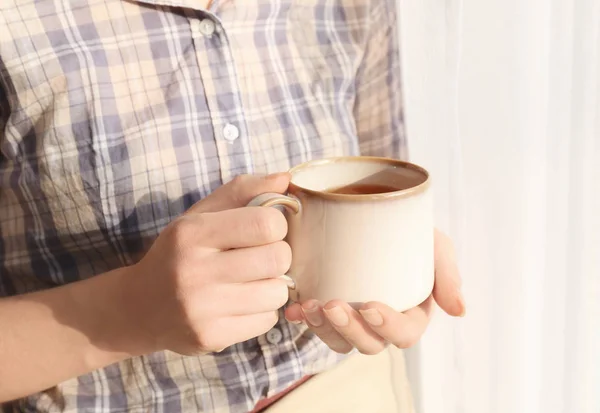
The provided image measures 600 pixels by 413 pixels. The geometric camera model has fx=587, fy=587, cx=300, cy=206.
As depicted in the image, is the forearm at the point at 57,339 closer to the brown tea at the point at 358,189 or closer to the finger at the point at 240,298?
the finger at the point at 240,298

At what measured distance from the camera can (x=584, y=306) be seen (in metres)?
0.87

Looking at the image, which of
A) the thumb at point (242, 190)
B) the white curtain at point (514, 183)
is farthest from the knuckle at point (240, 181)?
the white curtain at point (514, 183)

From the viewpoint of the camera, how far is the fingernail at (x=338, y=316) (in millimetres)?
481

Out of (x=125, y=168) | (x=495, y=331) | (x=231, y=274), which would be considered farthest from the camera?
(x=495, y=331)

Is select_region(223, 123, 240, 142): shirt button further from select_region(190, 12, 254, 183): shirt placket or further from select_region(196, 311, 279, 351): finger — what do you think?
select_region(196, 311, 279, 351): finger

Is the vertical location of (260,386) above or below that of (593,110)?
below

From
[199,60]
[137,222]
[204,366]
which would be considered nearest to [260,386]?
[204,366]

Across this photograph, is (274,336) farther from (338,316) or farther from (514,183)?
(514,183)

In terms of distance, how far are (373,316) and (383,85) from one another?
0.37 m

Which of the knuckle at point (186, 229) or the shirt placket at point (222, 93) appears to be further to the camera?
the shirt placket at point (222, 93)

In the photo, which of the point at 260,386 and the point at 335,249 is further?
the point at 260,386

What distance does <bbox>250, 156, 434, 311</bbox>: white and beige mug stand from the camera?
459mm

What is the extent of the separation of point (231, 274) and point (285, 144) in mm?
235

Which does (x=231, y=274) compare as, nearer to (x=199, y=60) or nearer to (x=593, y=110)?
(x=199, y=60)
